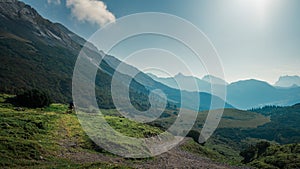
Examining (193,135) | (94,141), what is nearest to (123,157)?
(94,141)

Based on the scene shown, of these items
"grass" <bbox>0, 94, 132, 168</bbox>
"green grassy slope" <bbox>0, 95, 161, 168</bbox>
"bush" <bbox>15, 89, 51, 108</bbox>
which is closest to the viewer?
"grass" <bbox>0, 94, 132, 168</bbox>

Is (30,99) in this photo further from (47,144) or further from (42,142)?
(47,144)

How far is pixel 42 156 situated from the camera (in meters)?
26.8

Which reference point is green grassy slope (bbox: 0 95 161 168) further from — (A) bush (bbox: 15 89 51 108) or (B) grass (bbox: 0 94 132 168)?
(A) bush (bbox: 15 89 51 108)

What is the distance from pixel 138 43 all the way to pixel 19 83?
183176 millimetres

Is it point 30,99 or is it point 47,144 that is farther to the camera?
point 30,99

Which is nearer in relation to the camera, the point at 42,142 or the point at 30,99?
the point at 42,142

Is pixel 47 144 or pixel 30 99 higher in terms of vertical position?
pixel 30 99

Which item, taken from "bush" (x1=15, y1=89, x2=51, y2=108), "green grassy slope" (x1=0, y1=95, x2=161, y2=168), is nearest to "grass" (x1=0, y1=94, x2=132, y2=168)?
"green grassy slope" (x1=0, y1=95, x2=161, y2=168)

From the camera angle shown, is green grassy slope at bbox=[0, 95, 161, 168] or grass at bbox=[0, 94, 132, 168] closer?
grass at bbox=[0, 94, 132, 168]

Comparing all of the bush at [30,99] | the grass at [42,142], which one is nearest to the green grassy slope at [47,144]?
the grass at [42,142]

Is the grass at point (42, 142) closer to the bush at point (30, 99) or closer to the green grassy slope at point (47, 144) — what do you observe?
the green grassy slope at point (47, 144)

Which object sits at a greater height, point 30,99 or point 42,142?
point 30,99

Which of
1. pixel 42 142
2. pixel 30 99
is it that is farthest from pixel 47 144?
pixel 30 99
